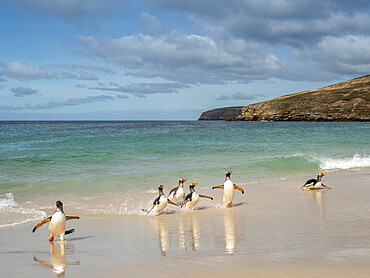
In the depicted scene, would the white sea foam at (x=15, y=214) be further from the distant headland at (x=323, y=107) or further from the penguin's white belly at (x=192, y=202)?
the distant headland at (x=323, y=107)

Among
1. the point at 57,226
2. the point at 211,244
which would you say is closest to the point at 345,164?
the point at 211,244

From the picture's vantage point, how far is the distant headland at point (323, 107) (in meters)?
104

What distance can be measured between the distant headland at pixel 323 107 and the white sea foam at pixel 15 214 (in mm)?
102874

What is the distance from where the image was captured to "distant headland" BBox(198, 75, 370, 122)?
341ft

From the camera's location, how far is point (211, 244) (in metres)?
6.08

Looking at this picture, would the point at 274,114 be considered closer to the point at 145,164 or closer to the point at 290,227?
the point at 145,164

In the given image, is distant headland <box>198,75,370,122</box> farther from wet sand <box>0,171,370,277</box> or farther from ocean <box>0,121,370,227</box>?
wet sand <box>0,171,370,277</box>

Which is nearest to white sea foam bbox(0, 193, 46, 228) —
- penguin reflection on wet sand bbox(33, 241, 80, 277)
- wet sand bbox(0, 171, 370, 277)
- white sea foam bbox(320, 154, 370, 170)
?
wet sand bbox(0, 171, 370, 277)

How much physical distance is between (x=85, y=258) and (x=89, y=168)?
13.4 m

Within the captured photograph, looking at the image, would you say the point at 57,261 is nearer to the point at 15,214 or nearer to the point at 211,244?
the point at 211,244

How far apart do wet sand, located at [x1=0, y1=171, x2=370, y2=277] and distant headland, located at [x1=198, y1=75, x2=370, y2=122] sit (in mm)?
101148

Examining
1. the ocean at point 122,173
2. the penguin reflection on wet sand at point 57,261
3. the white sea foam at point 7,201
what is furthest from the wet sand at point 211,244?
the white sea foam at point 7,201

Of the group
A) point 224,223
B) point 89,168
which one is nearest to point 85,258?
point 224,223

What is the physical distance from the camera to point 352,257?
16.1 feet
